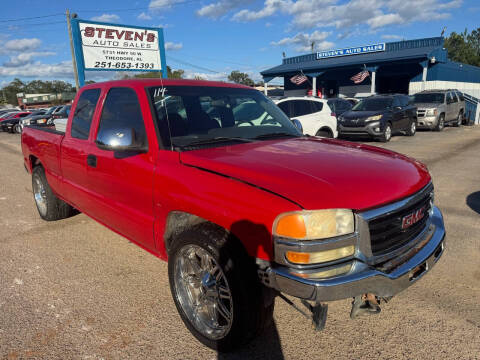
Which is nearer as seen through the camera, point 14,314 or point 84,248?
point 14,314

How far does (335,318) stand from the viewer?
2748 millimetres

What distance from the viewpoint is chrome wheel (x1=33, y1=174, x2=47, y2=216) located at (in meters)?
5.05

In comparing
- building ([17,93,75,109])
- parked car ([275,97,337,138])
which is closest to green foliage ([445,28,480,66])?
parked car ([275,97,337,138])

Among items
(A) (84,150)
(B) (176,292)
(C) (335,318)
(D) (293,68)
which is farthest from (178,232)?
(D) (293,68)

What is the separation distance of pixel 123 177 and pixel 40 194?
290cm

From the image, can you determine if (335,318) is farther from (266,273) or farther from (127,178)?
(127,178)

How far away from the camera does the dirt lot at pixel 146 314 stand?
242 centimetres

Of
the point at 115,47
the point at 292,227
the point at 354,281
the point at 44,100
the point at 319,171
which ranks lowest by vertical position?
the point at 354,281

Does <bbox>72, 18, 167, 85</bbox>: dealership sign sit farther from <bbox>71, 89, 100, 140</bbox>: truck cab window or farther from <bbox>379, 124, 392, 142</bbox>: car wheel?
<bbox>71, 89, 100, 140</bbox>: truck cab window

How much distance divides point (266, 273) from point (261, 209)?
36 cm

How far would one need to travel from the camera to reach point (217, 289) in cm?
240

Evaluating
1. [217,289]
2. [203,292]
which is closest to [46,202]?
[203,292]

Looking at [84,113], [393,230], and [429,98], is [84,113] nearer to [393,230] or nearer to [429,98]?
[393,230]

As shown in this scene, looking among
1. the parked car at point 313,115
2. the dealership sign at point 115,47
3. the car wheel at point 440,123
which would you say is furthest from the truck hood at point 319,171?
the car wheel at point 440,123
